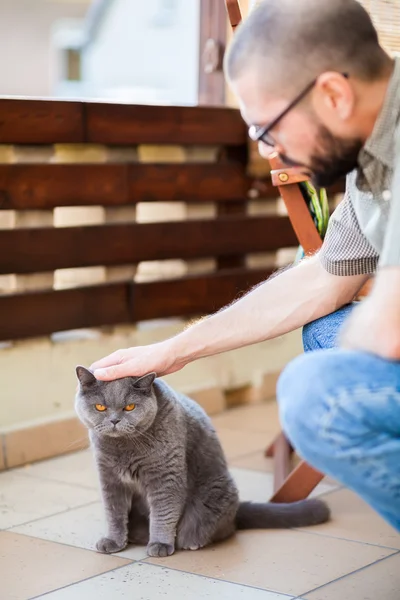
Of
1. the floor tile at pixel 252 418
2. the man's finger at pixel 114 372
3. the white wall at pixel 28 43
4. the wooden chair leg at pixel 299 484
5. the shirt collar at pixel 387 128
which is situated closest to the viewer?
the shirt collar at pixel 387 128

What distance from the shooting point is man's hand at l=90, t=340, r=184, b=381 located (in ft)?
6.96

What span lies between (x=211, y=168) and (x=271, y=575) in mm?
1913

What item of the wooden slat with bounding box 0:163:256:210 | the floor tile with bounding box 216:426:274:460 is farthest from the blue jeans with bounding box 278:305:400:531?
the wooden slat with bounding box 0:163:256:210

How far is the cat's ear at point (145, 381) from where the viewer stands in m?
2.26

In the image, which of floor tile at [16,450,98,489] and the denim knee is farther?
floor tile at [16,450,98,489]

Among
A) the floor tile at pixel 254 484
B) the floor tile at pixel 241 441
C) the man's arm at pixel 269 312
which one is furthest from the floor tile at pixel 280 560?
the floor tile at pixel 241 441

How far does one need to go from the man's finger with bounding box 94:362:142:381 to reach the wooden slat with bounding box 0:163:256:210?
1060 millimetres

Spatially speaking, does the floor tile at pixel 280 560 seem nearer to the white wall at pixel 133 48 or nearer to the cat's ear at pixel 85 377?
the cat's ear at pixel 85 377

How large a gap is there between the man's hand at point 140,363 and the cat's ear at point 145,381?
35 mm

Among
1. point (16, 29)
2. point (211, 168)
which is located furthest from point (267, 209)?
point (16, 29)

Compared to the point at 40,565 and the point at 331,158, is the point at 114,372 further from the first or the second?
the point at 331,158

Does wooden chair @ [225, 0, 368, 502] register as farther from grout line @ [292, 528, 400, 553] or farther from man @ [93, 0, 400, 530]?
man @ [93, 0, 400, 530]

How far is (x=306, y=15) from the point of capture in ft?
5.09

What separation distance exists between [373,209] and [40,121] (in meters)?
1.64
